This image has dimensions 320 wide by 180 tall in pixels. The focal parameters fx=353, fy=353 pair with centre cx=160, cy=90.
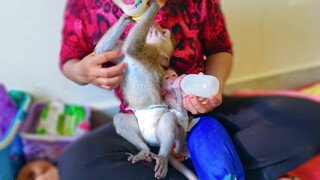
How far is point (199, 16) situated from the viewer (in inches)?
24.7

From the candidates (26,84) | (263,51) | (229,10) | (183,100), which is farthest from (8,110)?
(263,51)

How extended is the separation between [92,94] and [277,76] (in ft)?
2.09

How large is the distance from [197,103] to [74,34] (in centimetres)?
29

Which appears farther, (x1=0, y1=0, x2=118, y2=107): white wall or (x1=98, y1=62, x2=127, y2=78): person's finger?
(x1=0, y1=0, x2=118, y2=107): white wall

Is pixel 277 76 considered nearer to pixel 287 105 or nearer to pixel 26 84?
pixel 287 105

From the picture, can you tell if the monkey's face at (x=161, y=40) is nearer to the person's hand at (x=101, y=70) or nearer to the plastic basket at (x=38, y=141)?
the person's hand at (x=101, y=70)

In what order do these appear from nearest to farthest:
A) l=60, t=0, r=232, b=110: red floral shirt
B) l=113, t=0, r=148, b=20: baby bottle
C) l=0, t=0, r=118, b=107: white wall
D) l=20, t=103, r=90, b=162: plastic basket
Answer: l=113, t=0, r=148, b=20: baby bottle < l=60, t=0, r=232, b=110: red floral shirt < l=0, t=0, r=118, b=107: white wall < l=20, t=103, r=90, b=162: plastic basket

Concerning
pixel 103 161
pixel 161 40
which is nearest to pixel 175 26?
pixel 161 40

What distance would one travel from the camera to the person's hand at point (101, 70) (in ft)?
1.68

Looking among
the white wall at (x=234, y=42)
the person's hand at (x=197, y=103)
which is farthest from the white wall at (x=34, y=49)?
the person's hand at (x=197, y=103)

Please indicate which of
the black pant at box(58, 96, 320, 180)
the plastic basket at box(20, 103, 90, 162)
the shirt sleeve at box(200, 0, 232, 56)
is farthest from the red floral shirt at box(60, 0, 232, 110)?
the plastic basket at box(20, 103, 90, 162)

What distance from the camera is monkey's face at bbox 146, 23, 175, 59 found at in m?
0.50

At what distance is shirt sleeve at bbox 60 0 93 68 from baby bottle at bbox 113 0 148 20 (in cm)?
15

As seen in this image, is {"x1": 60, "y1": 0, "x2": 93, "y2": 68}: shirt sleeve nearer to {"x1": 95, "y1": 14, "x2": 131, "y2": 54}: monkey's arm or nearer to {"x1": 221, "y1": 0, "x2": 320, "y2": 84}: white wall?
{"x1": 95, "y1": 14, "x2": 131, "y2": 54}: monkey's arm
